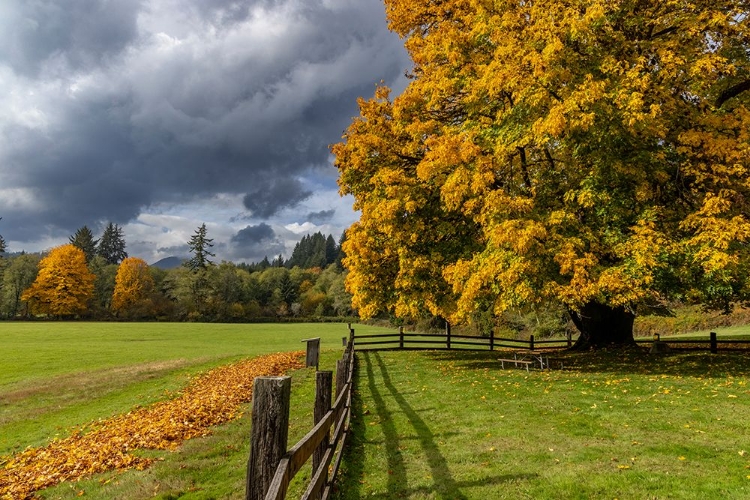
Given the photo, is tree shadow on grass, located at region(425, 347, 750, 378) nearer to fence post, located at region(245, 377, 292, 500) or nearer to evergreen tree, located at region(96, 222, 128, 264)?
fence post, located at region(245, 377, 292, 500)

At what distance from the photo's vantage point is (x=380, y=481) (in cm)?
696

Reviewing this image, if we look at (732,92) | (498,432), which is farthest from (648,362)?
(498,432)

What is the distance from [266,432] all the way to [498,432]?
638 cm

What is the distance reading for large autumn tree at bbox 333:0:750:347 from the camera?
43.6 feet

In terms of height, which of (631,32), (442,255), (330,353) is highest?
(631,32)

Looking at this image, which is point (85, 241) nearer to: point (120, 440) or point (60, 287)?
point (60, 287)

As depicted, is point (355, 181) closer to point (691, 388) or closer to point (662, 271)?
point (662, 271)

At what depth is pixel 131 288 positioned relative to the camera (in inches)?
3752

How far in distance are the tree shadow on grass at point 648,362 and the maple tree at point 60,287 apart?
92335mm

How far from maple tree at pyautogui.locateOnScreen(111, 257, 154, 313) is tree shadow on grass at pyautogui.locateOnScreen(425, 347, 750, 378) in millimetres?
92235

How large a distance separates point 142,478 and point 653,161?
1689 cm

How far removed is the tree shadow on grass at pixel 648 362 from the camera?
15.5 m

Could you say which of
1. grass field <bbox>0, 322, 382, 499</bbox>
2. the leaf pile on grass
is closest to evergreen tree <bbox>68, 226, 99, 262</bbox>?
grass field <bbox>0, 322, 382, 499</bbox>

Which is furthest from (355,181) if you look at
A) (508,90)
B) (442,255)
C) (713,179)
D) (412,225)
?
(713,179)
